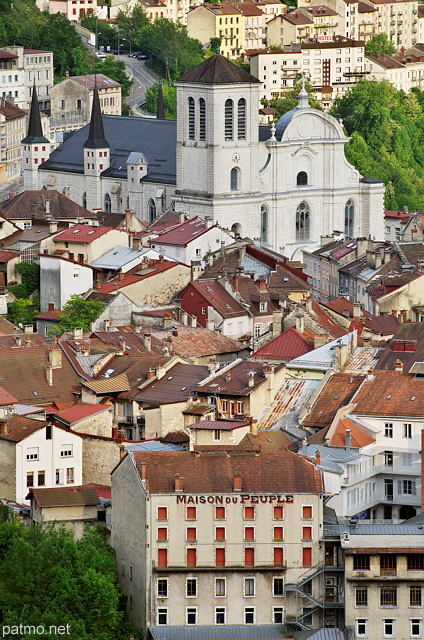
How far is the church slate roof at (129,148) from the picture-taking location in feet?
477

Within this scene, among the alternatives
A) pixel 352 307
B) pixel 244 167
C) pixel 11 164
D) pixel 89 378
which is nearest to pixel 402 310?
pixel 352 307

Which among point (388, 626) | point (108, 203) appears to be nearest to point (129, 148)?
point (108, 203)

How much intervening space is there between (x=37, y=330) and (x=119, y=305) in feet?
14.0

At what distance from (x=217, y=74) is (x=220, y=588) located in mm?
70594

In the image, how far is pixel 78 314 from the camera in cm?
10519

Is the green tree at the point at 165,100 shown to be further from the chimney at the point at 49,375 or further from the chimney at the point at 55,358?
the chimney at the point at 49,375

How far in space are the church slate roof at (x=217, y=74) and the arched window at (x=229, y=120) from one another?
4.32 feet

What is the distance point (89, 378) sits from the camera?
291 ft

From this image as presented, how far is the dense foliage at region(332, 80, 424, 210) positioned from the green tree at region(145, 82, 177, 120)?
44.9ft

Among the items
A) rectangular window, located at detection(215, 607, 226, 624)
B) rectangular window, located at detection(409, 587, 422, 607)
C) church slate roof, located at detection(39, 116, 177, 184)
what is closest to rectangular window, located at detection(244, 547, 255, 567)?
rectangular window, located at detection(215, 607, 226, 624)

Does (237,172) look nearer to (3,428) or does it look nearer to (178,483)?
(3,428)

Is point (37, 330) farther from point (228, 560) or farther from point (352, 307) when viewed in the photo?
point (228, 560)

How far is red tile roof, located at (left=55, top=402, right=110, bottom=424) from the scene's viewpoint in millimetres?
82688

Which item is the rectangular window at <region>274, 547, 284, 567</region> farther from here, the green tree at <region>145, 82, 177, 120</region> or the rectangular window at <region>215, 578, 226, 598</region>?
the green tree at <region>145, 82, 177, 120</region>
